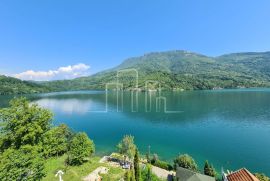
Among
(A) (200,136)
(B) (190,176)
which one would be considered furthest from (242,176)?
(A) (200,136)

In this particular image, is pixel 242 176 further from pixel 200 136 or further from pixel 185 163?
pixel 200 136

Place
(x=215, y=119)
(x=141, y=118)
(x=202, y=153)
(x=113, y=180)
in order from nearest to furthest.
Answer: (x=113, y=180)
(x=202, y=153)
(x=215, y=119)
(x=141, y=118)

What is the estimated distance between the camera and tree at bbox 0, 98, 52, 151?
19.8 metres

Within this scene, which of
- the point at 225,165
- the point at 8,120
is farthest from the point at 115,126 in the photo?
the point at 8,120

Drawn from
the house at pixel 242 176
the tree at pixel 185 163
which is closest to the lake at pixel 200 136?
the tree at pixel 185 163

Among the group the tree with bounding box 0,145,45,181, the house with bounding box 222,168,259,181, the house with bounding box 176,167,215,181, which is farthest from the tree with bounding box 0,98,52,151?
the house with bounding box 222,168,259,181

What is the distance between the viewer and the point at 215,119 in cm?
8250

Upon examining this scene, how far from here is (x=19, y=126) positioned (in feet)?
64.8

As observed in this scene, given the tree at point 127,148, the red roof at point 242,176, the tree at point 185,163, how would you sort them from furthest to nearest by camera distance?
the tree at point 127,148
the tree at point 185,163
the red roof at point 242,176

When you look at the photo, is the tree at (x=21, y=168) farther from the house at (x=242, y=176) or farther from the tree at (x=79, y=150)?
the house at (x=242, y=176)

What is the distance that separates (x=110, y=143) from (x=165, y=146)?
622 inches

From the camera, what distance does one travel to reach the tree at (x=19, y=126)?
1981 cm

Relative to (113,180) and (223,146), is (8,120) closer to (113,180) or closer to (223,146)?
(113,180)

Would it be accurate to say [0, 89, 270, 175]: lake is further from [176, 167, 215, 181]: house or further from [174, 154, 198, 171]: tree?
[176, 167, 215, 181]: house
